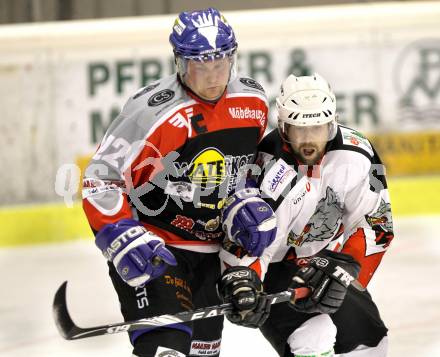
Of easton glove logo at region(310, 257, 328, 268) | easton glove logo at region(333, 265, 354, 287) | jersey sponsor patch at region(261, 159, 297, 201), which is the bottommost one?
easton glove logo at region(333, 265, 354, 287)

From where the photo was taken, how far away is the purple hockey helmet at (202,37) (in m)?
3.02

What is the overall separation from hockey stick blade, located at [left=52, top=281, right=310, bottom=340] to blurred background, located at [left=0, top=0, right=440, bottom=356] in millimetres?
2782

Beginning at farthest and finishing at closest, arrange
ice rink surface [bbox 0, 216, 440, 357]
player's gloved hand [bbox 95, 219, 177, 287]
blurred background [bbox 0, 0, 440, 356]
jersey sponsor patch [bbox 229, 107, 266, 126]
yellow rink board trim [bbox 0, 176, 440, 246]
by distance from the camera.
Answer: blurred background [bbox 0, 0, 440, 356]
yellow rink board trim [bbox 0, 176, 440, 246]
ice rink surface [bbox 0, 216, 440, 357]
jersey sponsor patch [bbox 229, 107, 266, 126]
player's gloved hand [bbox 95, 219, 177, 287]

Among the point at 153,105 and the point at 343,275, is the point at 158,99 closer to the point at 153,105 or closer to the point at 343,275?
the point at 153,105

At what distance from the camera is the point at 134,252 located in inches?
114

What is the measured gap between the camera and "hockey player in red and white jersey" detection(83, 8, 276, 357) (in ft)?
9.66

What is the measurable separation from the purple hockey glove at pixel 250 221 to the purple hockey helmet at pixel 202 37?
1.45 feet

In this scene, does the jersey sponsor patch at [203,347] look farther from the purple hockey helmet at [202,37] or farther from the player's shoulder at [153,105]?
the purple hockey helmet at [202,37]

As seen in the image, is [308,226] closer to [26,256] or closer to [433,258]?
[433,258]

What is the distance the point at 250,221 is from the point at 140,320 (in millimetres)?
438

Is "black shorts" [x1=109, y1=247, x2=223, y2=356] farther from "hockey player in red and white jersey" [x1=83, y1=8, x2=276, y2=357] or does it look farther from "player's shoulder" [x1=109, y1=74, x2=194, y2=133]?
"player's shoulder" [x1=109, y1=74, x2=194, y2=133]

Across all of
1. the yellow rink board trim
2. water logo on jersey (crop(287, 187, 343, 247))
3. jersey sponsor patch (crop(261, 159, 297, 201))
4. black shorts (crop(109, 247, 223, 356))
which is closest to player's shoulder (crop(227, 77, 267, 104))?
jersey sponsor patch (crop(261, 159, 297, 201))

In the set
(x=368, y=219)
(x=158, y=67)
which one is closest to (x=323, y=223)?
(x=368, y=219)

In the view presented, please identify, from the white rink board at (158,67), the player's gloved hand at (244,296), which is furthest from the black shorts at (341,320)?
the white rink board at (158,67)
